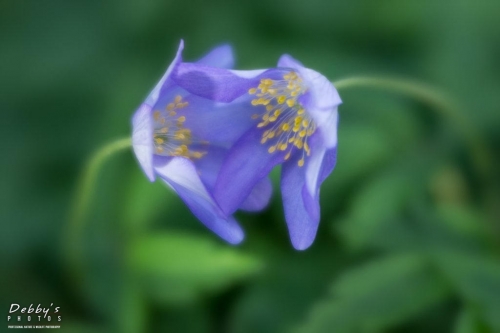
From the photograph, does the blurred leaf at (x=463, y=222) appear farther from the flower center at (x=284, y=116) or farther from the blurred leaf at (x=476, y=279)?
the flower center at (x=284, y=116)

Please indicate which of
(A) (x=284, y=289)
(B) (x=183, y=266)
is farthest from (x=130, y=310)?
(A) (x=284, y=289)

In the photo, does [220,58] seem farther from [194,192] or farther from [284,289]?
[284,289]

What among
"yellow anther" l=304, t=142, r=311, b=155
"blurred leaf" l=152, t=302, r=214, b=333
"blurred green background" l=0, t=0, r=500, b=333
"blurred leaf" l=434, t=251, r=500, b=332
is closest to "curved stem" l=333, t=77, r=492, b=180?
"blurred green background" l=0, t=0, r=500, b=333

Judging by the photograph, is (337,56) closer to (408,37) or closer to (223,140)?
(408,37)

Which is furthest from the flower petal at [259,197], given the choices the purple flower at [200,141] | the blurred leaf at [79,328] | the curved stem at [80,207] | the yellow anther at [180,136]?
the blurred leaf at [79,328]

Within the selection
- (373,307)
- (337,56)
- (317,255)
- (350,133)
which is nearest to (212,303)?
(317,255)
